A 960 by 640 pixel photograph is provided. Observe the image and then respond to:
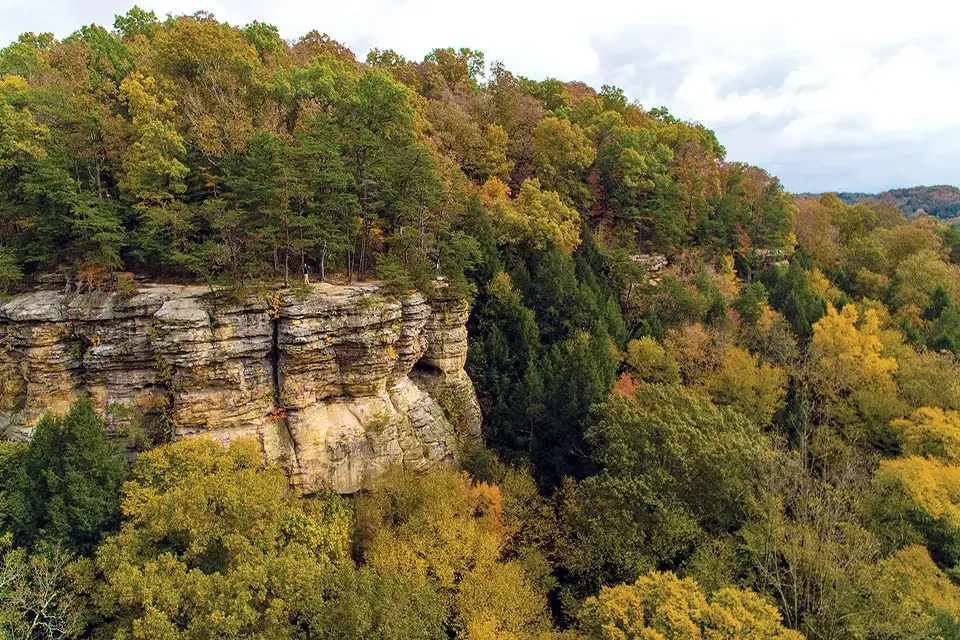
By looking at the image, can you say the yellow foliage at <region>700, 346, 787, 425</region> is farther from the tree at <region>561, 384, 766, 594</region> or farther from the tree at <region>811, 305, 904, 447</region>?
the tree at <region>561, 384, 766, 594</region>

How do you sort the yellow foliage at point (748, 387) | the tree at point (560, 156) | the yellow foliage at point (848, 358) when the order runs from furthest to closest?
the tree at point (560, 156)
the yellow foliage at point (848, 358)
the yellow foliage at point (748, 387)

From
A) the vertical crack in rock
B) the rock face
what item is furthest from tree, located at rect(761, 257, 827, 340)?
the vertical crack in rock

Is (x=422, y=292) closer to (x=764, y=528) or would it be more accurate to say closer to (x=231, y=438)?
(x=231, y=438)

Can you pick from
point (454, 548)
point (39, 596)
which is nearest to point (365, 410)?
point (454, 548)

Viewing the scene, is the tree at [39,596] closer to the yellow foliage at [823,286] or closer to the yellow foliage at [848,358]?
the yellow foliage at [848,358]

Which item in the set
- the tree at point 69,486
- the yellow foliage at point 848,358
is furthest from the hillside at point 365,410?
the yellow foliage at point 848,358

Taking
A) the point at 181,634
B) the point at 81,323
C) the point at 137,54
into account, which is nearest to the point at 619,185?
the point at 137,54
